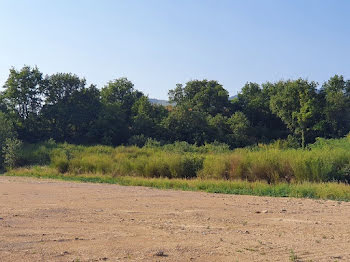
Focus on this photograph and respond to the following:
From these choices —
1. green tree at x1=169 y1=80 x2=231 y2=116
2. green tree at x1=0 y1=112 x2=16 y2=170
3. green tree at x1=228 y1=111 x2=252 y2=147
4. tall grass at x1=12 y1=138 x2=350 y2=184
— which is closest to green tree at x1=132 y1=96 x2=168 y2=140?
green tree at x1=169 y1=80 x2=231 y2=116

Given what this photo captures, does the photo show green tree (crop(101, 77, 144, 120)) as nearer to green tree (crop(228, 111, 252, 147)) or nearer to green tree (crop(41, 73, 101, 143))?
green tree (crop(41, 73, 101, 143))

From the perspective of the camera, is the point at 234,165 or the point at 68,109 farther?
the point at 68,109

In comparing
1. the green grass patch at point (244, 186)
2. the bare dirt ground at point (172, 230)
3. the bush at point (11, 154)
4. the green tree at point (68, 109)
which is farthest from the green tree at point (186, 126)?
the bare dirt ground at point (172, 230)

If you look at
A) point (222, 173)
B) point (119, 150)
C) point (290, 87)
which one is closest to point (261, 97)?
point (290, 87)

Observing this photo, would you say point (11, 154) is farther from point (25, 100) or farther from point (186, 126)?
point (186, 126)

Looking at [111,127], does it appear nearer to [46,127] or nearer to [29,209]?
[46,127]

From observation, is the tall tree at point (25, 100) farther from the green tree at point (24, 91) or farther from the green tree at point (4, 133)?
the green tree at point (4, 133)

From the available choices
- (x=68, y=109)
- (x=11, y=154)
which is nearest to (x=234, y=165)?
(x=11, y=154)

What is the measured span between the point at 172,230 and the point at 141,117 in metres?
40.7

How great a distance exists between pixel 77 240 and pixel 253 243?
11.5 ft

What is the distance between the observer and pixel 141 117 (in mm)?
49875

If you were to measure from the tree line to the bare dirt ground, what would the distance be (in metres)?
32.4

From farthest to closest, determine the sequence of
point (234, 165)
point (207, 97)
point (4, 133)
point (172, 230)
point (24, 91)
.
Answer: point (207, 97), point (24, 91), point (4, 133), point (234, 165), point (172, 230)

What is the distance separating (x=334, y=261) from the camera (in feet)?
23.1
